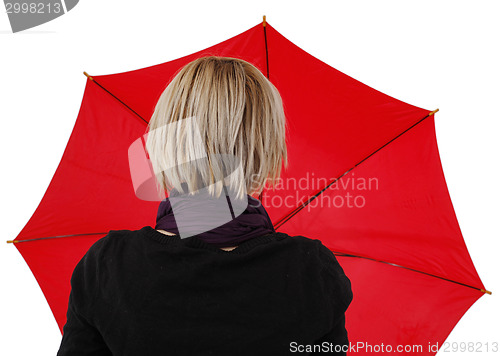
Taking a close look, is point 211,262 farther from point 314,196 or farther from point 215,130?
point 314,196

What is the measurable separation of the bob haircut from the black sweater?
7.1 inches

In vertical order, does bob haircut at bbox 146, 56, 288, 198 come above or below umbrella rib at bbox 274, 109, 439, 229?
above

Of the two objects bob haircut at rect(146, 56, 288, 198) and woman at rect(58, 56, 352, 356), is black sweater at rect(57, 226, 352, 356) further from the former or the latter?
bob haircut at rect(146, 56, 288, 198)

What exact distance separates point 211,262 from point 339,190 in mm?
1286

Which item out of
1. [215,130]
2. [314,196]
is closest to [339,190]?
[314,196]

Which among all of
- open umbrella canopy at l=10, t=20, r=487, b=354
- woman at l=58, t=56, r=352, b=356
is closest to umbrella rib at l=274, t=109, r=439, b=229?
open umbrella canopy at l=10, t=20, r=487, b=354

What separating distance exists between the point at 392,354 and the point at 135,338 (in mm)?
1588

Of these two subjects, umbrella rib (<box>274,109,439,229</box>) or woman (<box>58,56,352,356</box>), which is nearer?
woman (<box>58,56,352,356</box>)

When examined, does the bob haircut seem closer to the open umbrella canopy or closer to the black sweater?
the black sweater

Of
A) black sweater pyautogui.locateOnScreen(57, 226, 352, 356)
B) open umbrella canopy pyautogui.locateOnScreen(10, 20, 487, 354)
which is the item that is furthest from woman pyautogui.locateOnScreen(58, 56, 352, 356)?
open umbrella canopy pyautogui.locateOnScreen(10, 20, 487, 354)

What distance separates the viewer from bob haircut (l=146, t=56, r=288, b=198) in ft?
3.83

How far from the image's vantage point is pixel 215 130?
3.82 ft

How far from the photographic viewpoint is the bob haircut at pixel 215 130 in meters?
1.17

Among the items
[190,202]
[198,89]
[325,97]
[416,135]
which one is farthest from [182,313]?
[416,135]
